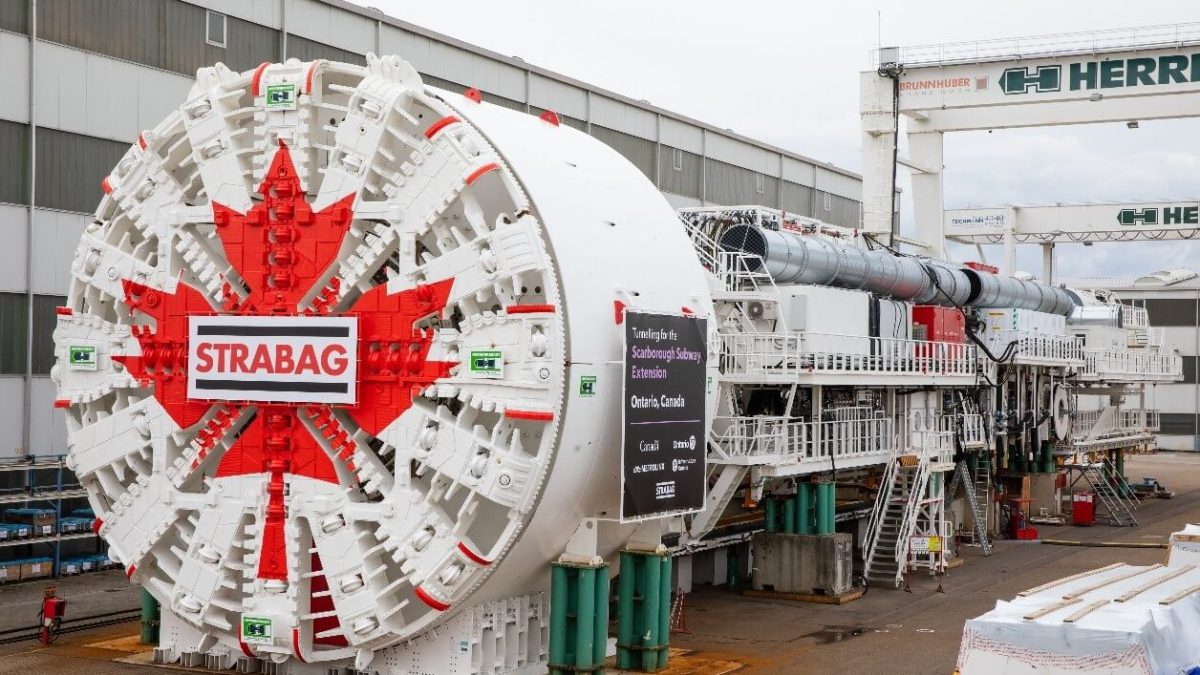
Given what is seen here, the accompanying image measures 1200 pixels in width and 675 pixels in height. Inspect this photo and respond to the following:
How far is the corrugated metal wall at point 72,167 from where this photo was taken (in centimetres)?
3097

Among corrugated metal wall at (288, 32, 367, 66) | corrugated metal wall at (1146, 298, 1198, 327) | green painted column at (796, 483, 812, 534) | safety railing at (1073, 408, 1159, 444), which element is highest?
corrugated metal wall at (288, 32, 367, 66)

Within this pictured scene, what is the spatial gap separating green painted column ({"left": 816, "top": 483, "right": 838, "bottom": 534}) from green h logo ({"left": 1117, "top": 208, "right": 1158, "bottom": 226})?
112ft

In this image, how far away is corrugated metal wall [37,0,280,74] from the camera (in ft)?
101

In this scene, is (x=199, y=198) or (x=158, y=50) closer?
(x=199, y=198)

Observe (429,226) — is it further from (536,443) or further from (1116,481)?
(1116,481)

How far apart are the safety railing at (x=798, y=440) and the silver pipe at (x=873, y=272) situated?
3377 millimetres

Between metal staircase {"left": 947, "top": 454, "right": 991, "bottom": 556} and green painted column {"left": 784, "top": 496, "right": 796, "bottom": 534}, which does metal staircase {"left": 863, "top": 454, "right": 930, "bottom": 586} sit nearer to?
green painted column {"left": 784, "top": 496, "right": 796, "bottom": 534}

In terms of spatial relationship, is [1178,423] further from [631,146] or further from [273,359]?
[273,359]

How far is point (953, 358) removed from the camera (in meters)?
38.6

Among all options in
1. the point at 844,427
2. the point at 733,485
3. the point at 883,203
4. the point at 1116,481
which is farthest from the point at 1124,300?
the point at 733,485

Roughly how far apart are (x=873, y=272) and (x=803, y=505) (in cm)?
757

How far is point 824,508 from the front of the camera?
31.3 meters

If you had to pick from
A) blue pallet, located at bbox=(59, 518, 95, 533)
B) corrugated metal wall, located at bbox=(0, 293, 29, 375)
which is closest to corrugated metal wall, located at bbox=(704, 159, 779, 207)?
corrugated metal wall, located at bbox=(0, 293, 29, 375)

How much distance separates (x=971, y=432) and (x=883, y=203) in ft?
28.5
